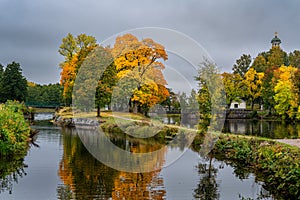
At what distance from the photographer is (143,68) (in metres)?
28.4

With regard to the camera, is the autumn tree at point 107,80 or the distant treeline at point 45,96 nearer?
the autumn tree at point 107,80

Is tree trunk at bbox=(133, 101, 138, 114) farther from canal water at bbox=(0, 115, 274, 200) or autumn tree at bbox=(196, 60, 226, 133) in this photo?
canal water at bbox=(0, 115, 274, 200)

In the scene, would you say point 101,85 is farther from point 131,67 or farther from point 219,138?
point 219,138

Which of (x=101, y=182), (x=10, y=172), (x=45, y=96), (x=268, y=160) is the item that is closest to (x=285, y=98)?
(x=268, y=160)

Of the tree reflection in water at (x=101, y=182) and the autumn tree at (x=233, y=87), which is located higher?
the autumn tree at (x=233, y=87)

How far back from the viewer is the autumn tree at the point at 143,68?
26.8 m

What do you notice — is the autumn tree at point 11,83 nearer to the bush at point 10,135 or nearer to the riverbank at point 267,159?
the bush at point 10,135

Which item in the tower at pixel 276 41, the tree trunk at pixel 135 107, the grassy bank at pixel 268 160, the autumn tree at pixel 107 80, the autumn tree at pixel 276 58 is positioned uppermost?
the tower at pixel 276 41

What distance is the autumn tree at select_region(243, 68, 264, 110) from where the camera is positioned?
5497 cm

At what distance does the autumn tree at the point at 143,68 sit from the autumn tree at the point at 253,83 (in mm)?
27296

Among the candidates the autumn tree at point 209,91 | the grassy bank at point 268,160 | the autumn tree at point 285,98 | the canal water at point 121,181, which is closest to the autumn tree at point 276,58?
the autumn tree at point 285,98

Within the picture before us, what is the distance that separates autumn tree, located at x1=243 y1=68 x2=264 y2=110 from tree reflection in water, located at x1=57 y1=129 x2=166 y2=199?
4357 cm

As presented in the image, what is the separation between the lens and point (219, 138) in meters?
18.7

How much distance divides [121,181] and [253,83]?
47.3m
